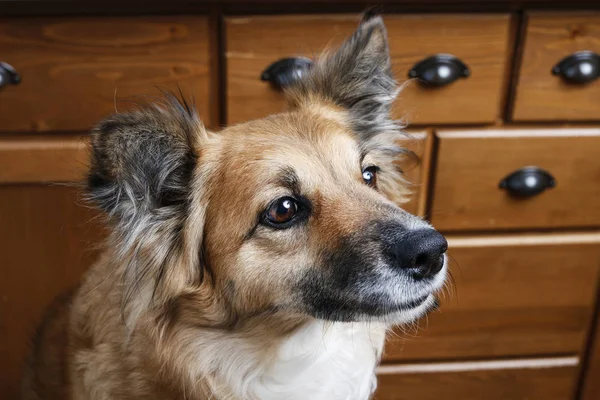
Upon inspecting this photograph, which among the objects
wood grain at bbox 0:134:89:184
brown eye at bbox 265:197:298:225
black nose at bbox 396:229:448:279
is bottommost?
black nose at bbox 396:229:448:279

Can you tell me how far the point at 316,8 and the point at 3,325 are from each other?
968 millimetres

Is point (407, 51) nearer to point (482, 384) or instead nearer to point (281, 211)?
point (281, 211)

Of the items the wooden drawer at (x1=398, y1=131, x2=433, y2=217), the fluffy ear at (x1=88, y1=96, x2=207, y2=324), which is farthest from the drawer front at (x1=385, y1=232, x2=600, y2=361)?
the fluffy ear at (x1=88, y1=96, x2=207, y2=324)

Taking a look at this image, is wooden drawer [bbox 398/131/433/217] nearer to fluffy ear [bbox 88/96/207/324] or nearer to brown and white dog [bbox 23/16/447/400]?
brown and white dog [bbox 23/16/447/400]

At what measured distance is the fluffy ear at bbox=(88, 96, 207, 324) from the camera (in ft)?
2.99

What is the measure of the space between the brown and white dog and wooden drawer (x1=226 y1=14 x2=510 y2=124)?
0.10 m

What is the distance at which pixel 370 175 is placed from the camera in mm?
1164

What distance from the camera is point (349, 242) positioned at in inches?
39.1

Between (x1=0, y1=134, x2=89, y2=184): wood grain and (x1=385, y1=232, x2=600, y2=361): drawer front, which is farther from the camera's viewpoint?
(x1=385, y1=232, x2=600, y2=361): drawer front

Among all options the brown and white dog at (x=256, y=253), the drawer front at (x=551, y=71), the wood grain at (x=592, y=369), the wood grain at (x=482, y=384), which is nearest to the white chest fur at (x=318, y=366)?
the brown and white dog at (x=256, y=253)

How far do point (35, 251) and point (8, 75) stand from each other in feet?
1.26

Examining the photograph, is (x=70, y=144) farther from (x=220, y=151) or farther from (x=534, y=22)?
(x=534, y=22)

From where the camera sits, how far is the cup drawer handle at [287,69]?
127 cm

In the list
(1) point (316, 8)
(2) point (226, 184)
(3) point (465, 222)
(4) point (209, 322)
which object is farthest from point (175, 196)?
(3) point (465, 222)
